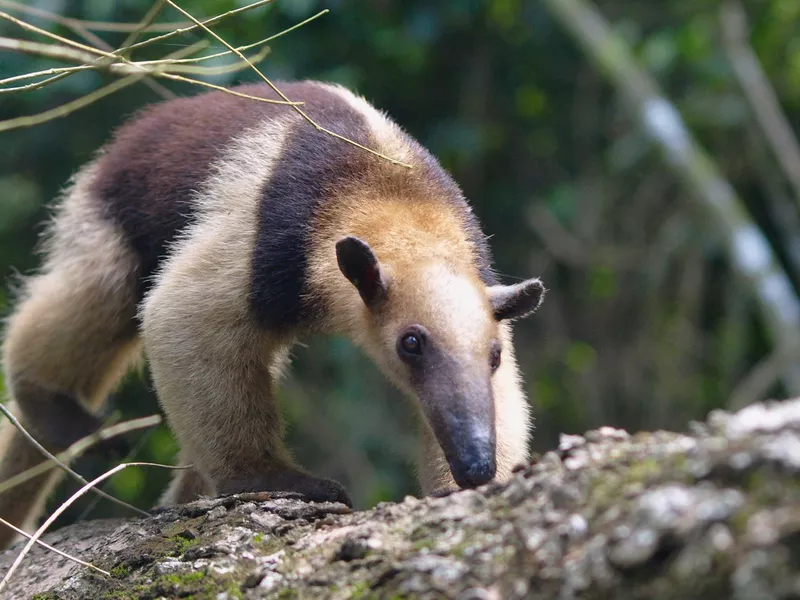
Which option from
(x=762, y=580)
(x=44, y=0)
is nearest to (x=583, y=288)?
(x=44, y=0)

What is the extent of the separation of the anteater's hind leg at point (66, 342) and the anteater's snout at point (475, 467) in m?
2.64

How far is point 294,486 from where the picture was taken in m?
4.44

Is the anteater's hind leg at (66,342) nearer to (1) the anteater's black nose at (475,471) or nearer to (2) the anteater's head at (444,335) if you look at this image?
(2) the anteater's head at (444,335)

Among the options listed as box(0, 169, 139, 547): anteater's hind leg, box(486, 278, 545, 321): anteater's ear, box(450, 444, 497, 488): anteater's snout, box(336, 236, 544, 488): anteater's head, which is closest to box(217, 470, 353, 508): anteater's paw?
box(336, 236, 544, 488): anteater's head

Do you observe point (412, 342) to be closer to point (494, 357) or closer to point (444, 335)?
point (444, 335)

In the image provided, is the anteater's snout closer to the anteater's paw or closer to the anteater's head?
the anteater's head

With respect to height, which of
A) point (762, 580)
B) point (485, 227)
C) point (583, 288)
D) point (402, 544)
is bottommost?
point (583, 288)

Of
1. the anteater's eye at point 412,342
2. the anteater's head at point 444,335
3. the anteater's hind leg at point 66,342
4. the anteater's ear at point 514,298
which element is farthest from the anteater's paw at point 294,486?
the anteater's hind leg at point 66,342

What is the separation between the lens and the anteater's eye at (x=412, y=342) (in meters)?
4.20

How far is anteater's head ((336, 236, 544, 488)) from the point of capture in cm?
385

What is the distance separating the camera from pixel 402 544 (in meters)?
2.92

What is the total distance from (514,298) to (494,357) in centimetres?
37

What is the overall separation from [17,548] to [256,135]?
230cm

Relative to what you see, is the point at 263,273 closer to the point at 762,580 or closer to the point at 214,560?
the point at 214,560
